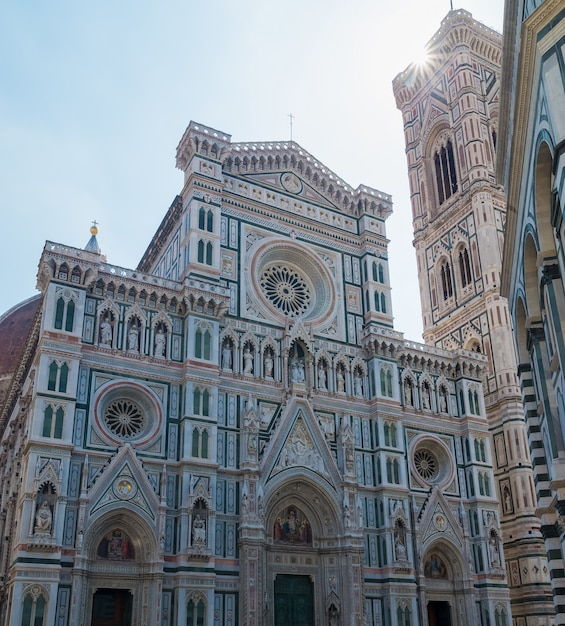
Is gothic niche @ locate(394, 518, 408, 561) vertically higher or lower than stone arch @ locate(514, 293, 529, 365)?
lower

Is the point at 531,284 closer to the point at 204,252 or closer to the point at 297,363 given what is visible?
the point at 297,363

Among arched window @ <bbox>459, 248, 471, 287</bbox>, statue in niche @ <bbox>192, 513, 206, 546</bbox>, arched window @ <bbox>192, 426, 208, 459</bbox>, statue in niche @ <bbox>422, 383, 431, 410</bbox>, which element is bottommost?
statue in niche @ <bbox>192, 513, 206, 546</bbox>

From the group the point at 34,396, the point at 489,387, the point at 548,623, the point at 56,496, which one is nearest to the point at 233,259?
the point at 34,396

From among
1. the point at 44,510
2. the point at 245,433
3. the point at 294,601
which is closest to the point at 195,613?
the point at 294,601

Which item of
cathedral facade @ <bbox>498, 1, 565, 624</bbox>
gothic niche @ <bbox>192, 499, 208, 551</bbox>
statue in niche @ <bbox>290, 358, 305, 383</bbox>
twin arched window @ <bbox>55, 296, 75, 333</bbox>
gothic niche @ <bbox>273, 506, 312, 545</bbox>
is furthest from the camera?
statue in niche @ <bbox>290, 358, 305, 383</bbox>

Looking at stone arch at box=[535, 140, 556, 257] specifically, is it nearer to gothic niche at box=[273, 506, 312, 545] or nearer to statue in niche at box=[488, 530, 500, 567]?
gothic niche at box=[273, 506, 312, 545]

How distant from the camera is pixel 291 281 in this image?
31.9 meters

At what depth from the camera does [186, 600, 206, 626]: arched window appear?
2292 cm

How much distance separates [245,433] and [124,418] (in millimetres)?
4331

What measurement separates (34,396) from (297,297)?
12262 mm

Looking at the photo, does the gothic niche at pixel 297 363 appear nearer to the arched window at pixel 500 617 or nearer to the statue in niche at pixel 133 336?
A: the statue in niche at pixel 133 336

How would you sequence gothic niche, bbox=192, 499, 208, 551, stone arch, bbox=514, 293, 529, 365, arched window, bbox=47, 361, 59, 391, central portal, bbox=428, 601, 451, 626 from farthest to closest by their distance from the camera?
central portal, bbox=428, 601, 451, 626 < gothic niche, bbox=192, 499, 208, 551 < arched window, bbox=47, 361, 59, 391 < stone arch, bbox=514, 293, 529, 365

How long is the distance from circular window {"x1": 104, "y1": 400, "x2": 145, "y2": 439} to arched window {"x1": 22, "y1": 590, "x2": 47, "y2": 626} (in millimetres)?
5635

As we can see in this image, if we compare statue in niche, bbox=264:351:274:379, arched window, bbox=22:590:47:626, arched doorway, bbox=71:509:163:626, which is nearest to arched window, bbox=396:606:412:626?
arched doorway, bbox=71:509:163:626
